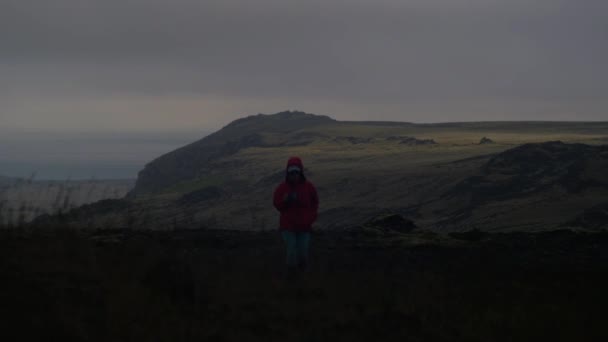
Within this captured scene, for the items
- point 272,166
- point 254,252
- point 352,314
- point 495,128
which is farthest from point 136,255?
point 495,128

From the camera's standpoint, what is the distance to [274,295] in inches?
356

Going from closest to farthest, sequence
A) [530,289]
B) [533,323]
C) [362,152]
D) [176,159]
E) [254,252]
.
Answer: [533,323]
[530,289]
[254,252]
[362,152]
[176,159]

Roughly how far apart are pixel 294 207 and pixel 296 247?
0.61 meters

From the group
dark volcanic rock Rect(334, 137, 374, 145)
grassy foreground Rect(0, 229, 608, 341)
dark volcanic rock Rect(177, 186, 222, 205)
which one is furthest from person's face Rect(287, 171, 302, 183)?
dark volcanic rock Rect(334, 137, 374, 145)

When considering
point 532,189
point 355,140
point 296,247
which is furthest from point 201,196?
point 296,247

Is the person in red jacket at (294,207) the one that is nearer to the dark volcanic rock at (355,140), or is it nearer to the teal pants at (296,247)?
the teal pants at (296,247)

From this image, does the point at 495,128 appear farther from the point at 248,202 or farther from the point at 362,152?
the point at 248,202

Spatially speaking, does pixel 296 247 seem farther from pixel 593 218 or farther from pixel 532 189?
pixel 532 189

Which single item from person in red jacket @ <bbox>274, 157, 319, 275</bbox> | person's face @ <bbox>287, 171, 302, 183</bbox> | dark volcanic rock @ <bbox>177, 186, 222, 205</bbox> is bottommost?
dark volcanic rock @ <bbox>177, 186, 222, 205</bbox>

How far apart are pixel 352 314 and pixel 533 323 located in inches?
80.5

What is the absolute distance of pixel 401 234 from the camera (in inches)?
627

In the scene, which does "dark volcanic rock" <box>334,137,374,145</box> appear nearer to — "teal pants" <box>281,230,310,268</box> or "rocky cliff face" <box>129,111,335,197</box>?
"rocky cliff face" <box>129,111,335,197</box>

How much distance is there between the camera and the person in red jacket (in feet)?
33.2

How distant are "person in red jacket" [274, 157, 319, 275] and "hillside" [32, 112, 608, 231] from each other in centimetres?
386
